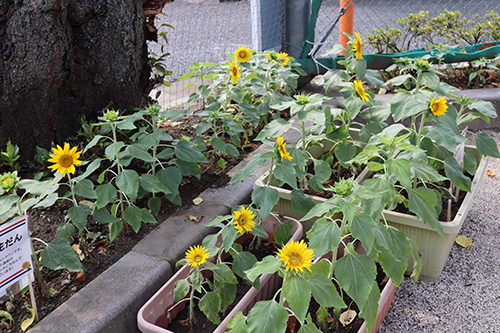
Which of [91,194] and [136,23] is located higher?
[136,23]

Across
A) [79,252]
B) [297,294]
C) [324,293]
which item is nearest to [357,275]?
[324,293]

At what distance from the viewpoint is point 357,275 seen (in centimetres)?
171

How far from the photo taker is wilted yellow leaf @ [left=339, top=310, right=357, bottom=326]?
2053mm

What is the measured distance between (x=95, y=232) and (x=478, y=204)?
2.30 meters

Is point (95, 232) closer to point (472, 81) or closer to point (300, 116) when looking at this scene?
point (300, 116)

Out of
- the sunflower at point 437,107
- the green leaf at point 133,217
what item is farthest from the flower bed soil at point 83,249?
the sunflower at point 437,107

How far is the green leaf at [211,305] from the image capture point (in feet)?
6.31

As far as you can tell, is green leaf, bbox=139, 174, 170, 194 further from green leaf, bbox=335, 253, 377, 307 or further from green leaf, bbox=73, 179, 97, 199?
green leaf, bbox=335, 253, 377, 307

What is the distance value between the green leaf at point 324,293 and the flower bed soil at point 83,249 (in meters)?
1.05

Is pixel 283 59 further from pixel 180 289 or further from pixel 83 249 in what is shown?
pixel 180 289

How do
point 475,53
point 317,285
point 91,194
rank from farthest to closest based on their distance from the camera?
1. point 475,53
2. point 91,194
3. point 317,285

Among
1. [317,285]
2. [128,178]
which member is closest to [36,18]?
[128,178]

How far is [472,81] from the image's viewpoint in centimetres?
438

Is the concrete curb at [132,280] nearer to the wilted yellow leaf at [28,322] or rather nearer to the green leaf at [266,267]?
the wilted yellow leaf at [28,322]
